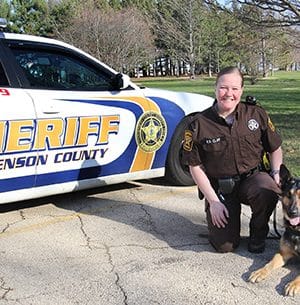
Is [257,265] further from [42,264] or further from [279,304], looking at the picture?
[42,264]

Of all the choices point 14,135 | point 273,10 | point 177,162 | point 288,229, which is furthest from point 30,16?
point 288,229

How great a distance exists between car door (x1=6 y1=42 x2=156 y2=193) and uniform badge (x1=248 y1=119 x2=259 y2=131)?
152 cm

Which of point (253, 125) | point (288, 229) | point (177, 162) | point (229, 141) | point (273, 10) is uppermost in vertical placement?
point (273, 10)

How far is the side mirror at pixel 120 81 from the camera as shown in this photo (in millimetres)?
4918

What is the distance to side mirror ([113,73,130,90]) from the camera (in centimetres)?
492

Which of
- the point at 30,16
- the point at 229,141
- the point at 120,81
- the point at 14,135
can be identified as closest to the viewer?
the point at 229,141

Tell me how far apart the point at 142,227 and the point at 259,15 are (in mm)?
6680

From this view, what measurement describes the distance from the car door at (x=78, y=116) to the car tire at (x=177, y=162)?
0.38 m

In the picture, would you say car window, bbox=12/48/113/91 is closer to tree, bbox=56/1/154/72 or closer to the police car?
the police car

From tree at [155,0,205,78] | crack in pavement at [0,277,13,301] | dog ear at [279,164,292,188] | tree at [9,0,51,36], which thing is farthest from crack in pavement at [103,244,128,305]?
tree at [155,0,205,78]

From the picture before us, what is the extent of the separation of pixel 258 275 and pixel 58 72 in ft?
8.94

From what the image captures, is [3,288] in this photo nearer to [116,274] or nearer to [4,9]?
[116,274]

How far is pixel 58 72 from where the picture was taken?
475 cm

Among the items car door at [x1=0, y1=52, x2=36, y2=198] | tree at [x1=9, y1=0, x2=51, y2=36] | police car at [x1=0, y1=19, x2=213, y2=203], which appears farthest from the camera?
tree at [x1=9, y1=0, x2=51, y2=36]
